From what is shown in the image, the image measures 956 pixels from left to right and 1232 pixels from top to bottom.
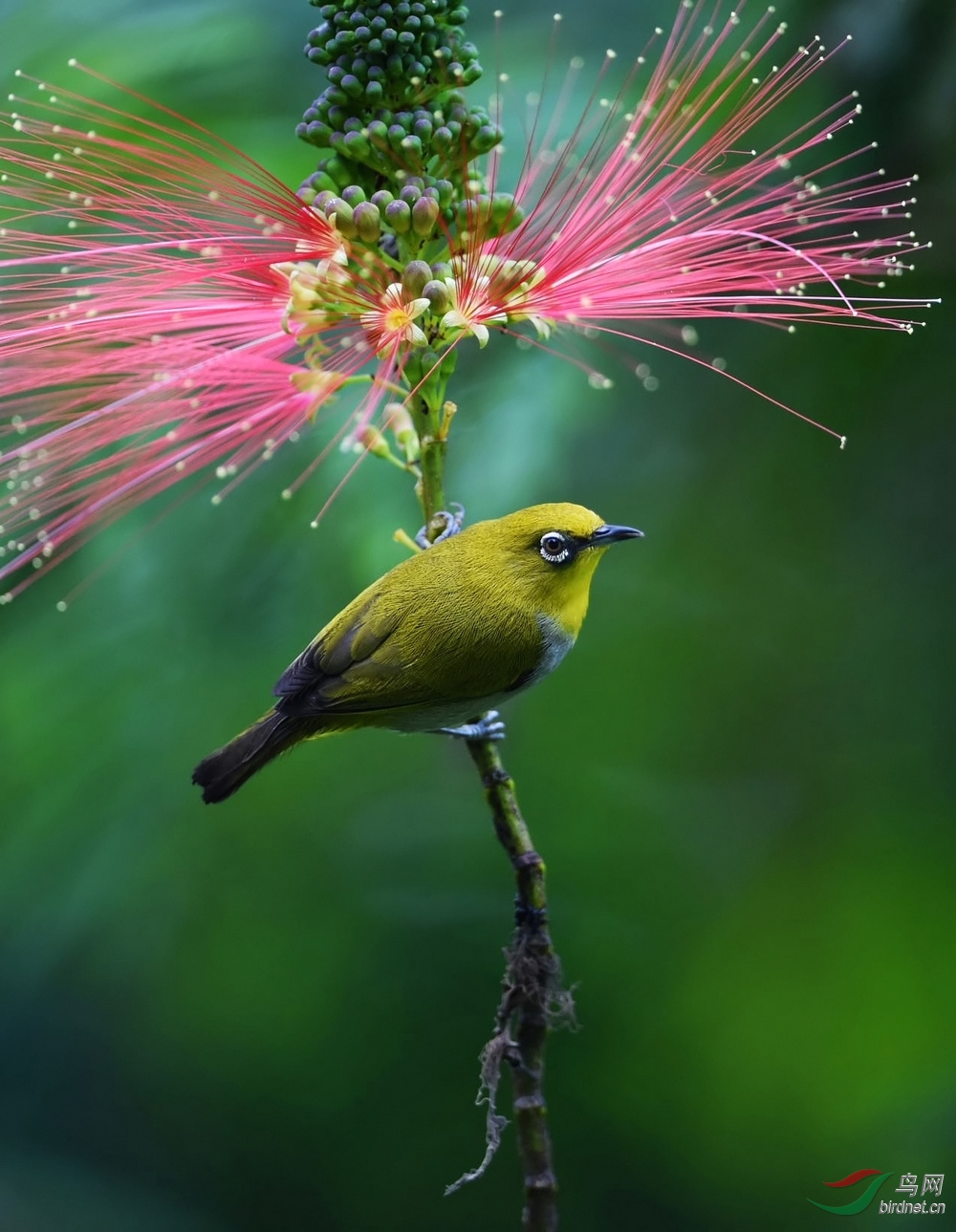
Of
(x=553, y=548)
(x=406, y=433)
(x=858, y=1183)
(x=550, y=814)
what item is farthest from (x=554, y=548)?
(x=858, y=1183)

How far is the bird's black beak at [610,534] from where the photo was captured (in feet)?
1.81

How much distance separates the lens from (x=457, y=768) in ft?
3.35

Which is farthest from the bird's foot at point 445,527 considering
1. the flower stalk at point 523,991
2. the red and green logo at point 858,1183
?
the red and green logo at point 858,1183

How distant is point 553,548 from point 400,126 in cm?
22

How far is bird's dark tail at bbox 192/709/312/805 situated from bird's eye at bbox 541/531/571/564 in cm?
16

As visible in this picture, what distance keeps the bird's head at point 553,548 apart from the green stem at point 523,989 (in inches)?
1.7

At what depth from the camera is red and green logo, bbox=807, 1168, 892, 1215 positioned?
3.09 feet

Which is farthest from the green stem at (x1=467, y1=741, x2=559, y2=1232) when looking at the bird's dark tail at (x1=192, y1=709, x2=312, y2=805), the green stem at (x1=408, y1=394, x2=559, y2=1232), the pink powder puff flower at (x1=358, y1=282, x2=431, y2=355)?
the pink powder puff flower at (x1=358, y1=282, x2=431, y2=355)

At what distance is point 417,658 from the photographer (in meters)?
0.58

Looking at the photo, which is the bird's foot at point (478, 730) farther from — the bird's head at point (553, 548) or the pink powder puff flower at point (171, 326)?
the pink powder puff flower at point (171, 326)

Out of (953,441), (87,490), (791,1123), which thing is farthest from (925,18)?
(791,1123)

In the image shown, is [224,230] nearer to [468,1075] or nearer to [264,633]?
[264,633]

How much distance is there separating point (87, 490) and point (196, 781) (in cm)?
17

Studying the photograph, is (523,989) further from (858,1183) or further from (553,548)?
(858,1183)
